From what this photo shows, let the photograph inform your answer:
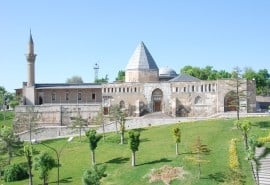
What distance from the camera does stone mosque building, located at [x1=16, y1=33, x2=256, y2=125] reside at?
7881 cm

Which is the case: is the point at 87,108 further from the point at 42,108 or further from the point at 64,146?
the point at 64,146

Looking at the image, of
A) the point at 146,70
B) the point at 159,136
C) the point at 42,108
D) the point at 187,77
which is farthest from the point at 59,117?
the point at 159,136

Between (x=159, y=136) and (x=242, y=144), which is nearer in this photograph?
(x=242, y=144)

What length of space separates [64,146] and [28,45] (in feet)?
103

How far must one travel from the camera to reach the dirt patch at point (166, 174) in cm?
4947

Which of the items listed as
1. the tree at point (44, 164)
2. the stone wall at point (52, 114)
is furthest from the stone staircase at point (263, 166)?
the stone wall at point (52, 114)

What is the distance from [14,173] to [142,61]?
126 feet

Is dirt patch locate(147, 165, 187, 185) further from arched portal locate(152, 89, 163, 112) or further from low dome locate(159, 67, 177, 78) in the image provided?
low dome locate(159, 67, 177, 78)

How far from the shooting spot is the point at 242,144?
186 ft

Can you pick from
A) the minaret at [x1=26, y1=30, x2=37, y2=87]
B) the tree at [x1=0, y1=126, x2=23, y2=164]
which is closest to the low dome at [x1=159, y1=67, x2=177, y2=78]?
the minaret at [x1=26, y1=30, x2=37, y2=87]

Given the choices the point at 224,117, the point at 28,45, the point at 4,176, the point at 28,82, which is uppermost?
the point at 28,45

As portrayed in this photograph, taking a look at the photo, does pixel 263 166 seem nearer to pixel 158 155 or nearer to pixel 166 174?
pixel 166 174

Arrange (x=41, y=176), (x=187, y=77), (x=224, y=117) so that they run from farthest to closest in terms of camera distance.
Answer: (x=187, y=77) < (x=224, y=117) < (x=41, y=176)

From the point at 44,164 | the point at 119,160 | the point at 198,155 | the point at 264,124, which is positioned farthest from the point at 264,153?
the point at 44,164
